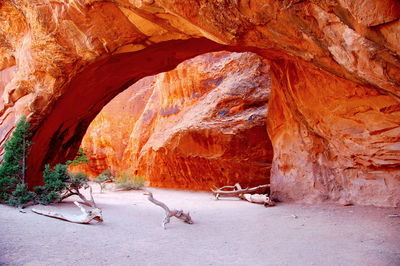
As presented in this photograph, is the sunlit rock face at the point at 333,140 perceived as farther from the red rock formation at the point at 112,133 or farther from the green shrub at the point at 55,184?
the red rock formation at the point at 112,133

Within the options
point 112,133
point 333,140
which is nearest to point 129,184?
point 112,133

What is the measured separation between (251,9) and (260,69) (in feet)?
26.8

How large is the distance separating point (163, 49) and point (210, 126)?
5.11 m

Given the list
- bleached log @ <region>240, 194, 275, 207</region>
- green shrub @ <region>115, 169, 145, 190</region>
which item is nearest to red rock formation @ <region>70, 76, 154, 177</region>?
green shrub @ <region>115, 169, 145, 190</region>

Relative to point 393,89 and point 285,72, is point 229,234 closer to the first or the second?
point 393,89

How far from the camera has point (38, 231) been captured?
4098mm

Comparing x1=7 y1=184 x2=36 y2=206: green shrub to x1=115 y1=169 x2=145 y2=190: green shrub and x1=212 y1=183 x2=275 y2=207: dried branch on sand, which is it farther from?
x1=115 y1=169 x2=145 y2=190: green shrub

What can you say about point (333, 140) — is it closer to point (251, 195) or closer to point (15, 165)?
Answer: point (251, 195)

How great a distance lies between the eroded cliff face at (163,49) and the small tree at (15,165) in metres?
0.50

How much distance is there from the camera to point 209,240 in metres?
4.58

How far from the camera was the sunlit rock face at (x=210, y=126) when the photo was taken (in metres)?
12.0

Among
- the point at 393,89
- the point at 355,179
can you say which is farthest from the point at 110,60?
the point at 355,179

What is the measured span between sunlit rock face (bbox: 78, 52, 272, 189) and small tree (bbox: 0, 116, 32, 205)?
268 inches

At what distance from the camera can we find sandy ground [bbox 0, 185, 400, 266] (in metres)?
3.49
